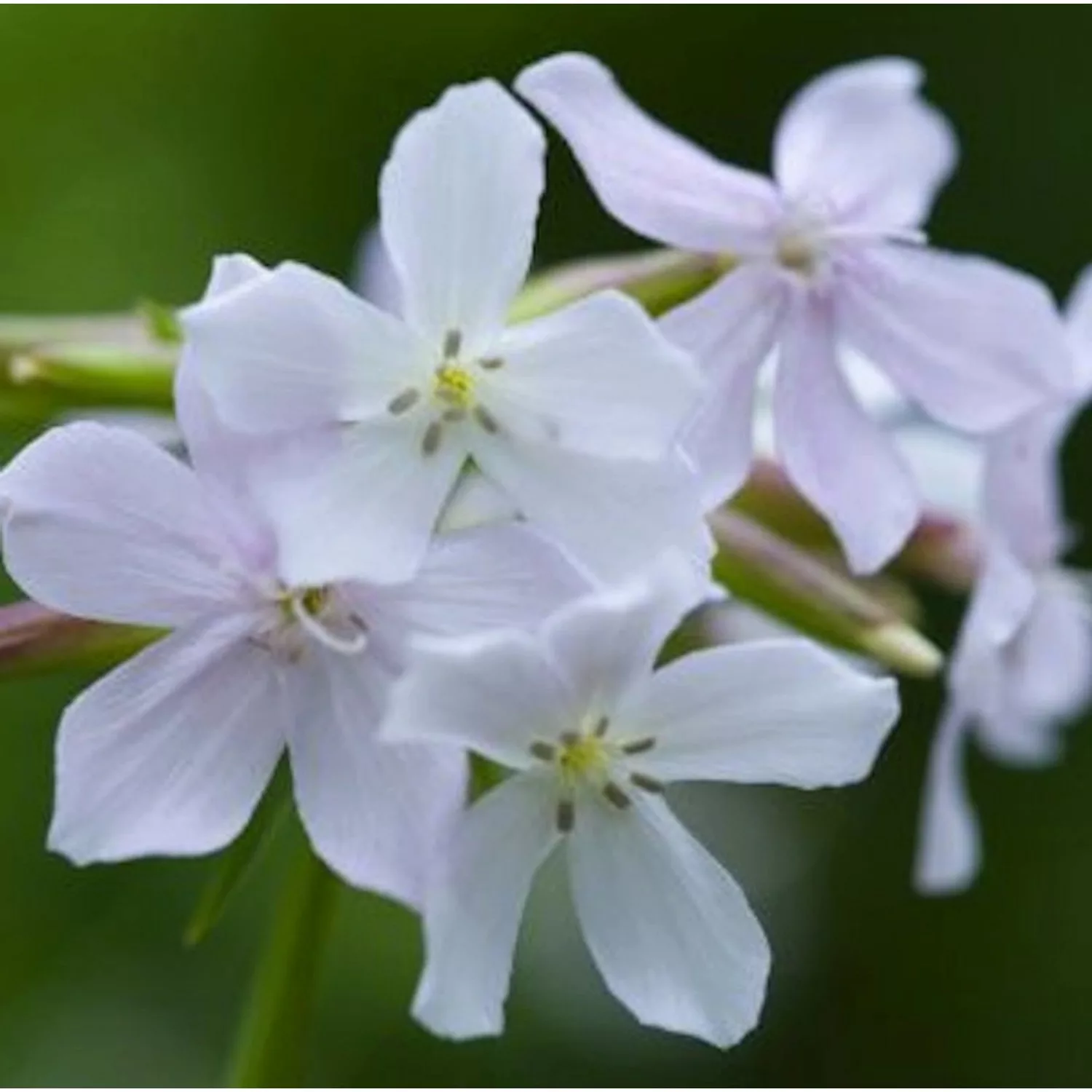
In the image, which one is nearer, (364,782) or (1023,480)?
(364,782)

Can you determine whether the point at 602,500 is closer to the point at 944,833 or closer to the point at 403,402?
the point at 403,402

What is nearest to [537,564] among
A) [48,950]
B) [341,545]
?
[341,545]

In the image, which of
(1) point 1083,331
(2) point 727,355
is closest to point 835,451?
(2) point 727,355

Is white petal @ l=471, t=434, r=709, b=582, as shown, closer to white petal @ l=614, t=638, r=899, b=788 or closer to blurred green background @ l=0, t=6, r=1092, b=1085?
white petal @ l=614, t=638, r=899, b=788

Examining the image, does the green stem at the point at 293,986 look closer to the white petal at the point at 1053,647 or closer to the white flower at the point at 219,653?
the white flower at the point at 219,653

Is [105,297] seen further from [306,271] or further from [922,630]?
[306,271]
